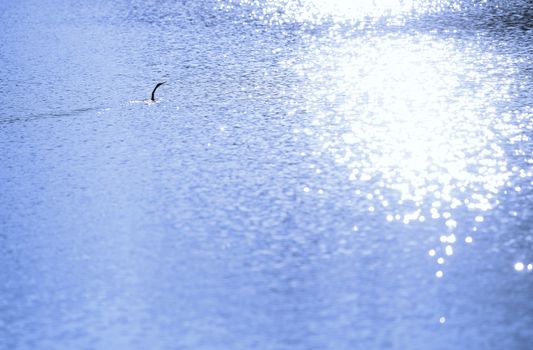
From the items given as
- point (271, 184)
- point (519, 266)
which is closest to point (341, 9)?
point (271, 184)

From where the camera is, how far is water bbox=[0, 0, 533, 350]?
1.08 m

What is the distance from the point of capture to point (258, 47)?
2279mm

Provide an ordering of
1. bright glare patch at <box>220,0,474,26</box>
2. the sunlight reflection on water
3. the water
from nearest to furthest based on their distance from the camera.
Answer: the water
the sunlight reflection on water
bright glare patch at <box>220,0,474,26</box>

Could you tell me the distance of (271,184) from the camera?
1.47 metres

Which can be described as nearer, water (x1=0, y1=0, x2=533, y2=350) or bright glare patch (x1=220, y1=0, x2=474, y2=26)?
water (x1=0, y1=0, x2=533, y2=350)

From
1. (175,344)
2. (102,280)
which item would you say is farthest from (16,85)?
(175,344)

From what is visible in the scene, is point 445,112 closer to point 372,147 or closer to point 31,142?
point 372,147

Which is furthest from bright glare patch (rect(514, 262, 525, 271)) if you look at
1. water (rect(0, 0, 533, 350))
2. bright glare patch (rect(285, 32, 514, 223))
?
bright glare patch (rect(285, 32, 514, 223))

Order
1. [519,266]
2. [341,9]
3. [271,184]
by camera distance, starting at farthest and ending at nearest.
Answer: [341,9], [271,184], [519,266]

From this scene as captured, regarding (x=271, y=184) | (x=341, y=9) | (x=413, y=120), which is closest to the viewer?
(x=271, y=184)

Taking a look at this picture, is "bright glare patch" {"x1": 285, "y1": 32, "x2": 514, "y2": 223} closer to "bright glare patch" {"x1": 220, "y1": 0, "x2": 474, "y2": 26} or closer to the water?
the water

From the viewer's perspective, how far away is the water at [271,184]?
1.08 metres

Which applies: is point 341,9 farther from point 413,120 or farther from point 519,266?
point 519,266

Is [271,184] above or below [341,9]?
below
